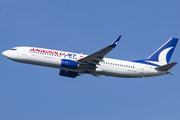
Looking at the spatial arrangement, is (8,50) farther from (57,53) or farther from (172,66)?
(172,66)

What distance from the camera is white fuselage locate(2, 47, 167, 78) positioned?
50.4 m

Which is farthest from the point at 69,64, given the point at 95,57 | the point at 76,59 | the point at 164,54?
the point at 164,54

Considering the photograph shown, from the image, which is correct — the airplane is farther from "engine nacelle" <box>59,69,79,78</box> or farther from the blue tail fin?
the blue tail fin

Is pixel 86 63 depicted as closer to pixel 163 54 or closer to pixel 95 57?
pixel 95 57

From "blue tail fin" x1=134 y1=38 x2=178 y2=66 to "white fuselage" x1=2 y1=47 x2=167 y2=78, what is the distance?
121 inches

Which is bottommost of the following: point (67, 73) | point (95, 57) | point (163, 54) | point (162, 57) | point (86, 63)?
point (67, 73)

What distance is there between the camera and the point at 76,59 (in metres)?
51.2

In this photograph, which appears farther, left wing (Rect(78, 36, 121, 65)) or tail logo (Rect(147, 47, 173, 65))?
tail logo (Rect(147, 47, 173, 65))

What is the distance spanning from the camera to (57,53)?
50844 millimetres

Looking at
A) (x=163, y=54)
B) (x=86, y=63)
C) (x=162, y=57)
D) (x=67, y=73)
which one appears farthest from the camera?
(x=163, y=54)

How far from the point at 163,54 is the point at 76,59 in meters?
17.5

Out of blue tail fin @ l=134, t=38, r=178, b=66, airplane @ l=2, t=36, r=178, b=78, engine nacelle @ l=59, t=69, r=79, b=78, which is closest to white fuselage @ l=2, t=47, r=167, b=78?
airplane @ l=2, t=36, r=178, b=78

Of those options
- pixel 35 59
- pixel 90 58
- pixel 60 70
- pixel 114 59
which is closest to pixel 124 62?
pixel 114 59

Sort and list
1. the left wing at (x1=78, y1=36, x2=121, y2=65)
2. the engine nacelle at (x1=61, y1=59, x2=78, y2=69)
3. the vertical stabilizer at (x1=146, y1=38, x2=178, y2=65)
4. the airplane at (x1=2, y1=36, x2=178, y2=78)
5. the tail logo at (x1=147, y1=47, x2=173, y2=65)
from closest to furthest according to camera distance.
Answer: the left wing at (x1=78, y1=36, x2=121, y2=65)
the engine nacelle at (x1=61, y1=59, x2=78, y2=69)
the airplane at (x1=2, y1=36, x2=178, y2=78)
the tail logo at (x1=147, y1=47, x2=173, y2=65)
the vertical stabilizer at (x1=146, y1=38, x2=178, y2=65)
